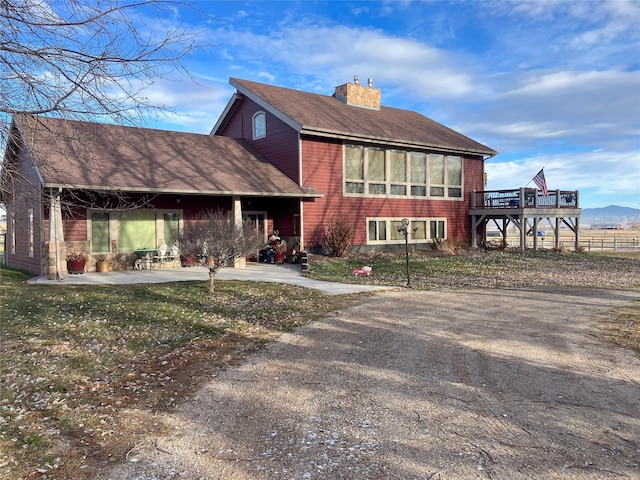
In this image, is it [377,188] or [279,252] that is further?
[377,188]

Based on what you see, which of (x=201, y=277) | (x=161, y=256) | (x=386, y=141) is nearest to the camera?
(x=201, y=277)

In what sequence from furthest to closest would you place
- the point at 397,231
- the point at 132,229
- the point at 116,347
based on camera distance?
1. the point at 397,231
2. the point at 132,229
3. the point at 116,347

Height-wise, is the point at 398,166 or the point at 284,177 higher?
the point at 398,166

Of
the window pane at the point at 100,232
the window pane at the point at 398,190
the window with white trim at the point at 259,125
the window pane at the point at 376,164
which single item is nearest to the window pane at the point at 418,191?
the window pane at the point at 398,190

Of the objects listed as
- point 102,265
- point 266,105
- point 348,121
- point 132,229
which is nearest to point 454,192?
point 348,121

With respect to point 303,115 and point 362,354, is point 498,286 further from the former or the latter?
point 303,115

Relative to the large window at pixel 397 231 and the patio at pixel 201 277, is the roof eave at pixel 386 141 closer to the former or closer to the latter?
the large window at pixel 397 231

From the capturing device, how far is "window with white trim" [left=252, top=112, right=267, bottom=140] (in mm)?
22047

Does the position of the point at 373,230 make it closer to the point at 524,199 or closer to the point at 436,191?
the point at 436,191

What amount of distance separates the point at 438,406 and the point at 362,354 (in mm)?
1940

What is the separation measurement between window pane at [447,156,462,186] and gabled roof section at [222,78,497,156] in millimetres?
582

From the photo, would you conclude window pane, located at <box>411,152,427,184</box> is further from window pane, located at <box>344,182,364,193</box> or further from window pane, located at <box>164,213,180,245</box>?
window pane, located at <box>164,213,180,245</box>

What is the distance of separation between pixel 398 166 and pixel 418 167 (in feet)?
4.64

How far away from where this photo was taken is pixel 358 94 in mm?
26172
